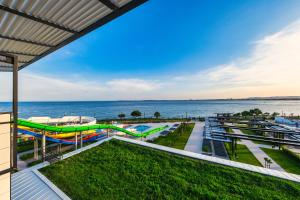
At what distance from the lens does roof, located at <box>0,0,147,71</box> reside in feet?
7.54

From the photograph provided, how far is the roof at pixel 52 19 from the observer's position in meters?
2.30

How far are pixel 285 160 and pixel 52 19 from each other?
12600 millimetres

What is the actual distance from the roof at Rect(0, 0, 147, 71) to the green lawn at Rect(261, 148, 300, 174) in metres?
10.3

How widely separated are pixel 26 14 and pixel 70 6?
845mm

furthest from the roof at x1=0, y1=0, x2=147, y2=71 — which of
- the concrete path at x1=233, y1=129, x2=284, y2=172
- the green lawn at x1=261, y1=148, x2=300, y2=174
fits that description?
the green lawn at x1=261, y1=148, x2=300, y2=174

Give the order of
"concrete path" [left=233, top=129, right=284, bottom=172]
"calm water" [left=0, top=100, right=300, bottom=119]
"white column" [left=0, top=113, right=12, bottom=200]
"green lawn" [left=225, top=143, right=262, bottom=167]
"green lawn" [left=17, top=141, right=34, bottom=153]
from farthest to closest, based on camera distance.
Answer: "calm water" [left=0, top=100, right=300, bottom=119]
"green lawn" [left=17, top=141, right=34, bottom=153]
"green lawn" [left=225, top=143, right=262, bottom=167]
"concrete path" [left=233, top=129, right=284, bottom=172]
"white column" [left=0, top=113, right=12, bottom=200]

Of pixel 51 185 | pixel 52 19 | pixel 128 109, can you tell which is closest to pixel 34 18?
pixel 52 19

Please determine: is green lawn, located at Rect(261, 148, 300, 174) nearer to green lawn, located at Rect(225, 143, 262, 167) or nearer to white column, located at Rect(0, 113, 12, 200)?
green lawn, located at Rect(225, 143, 262, 167)

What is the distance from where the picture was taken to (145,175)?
4.90 m

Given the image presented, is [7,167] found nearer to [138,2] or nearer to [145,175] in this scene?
[138,2]

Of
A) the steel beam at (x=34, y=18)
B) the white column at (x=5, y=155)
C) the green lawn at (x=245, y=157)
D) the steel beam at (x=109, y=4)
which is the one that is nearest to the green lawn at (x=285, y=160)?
the green lawn at (x=245, y=157)

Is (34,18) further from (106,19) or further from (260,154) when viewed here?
(260,154)

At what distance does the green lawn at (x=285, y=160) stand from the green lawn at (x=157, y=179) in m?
4.72

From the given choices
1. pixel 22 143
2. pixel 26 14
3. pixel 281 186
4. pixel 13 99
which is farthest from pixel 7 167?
pixel 22 143
